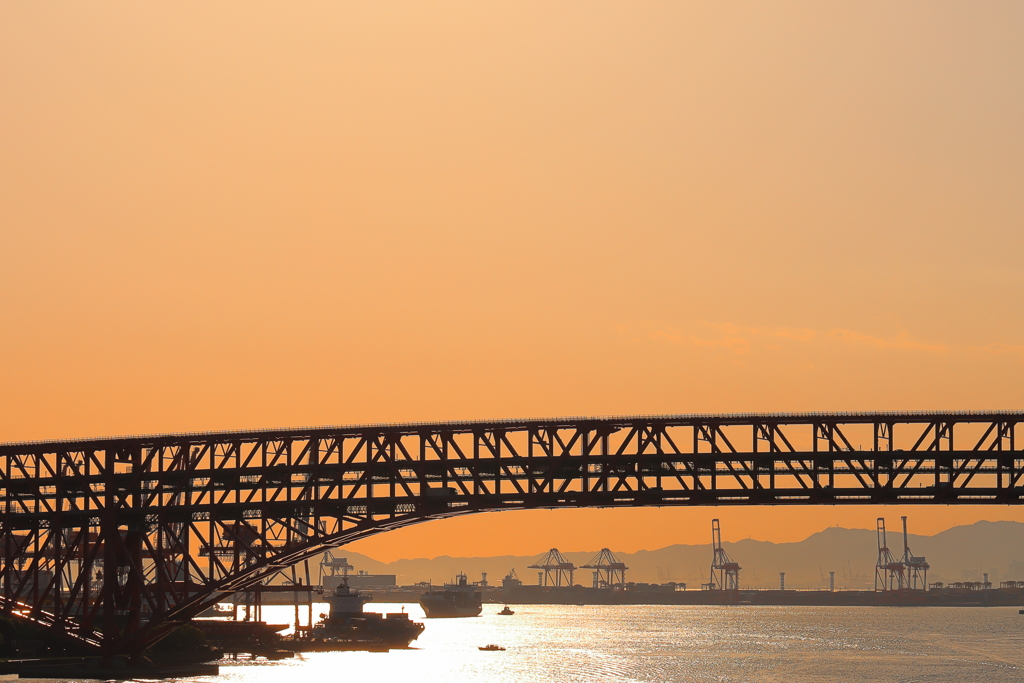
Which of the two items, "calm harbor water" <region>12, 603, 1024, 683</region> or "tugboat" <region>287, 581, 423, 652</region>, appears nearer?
"calm harbor water" <region>12, 603, 1024, 683</region>

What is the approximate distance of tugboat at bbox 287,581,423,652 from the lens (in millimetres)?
147375

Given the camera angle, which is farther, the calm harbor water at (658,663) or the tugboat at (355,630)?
the tugboat at (355,630)

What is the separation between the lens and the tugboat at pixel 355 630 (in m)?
147

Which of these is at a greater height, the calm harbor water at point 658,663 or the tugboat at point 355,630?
the tugboat at point 355,630

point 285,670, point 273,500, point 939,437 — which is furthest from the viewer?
point 285,670

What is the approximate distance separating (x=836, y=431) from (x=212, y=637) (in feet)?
219

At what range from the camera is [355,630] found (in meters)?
152

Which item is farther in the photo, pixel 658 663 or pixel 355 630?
pixel 355 630

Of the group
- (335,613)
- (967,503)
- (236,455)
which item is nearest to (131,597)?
(236,455)

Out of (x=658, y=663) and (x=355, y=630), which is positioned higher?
(x=355, y=630)

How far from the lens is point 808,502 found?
78.2 meters

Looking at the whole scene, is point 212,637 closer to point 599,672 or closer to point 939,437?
point 599,672

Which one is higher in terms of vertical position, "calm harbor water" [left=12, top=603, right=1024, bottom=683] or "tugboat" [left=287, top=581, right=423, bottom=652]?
"tugboat" [left=287, top=581, right=423, bottom=652]

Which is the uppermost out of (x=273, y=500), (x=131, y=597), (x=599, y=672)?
(x=273, y=500)
